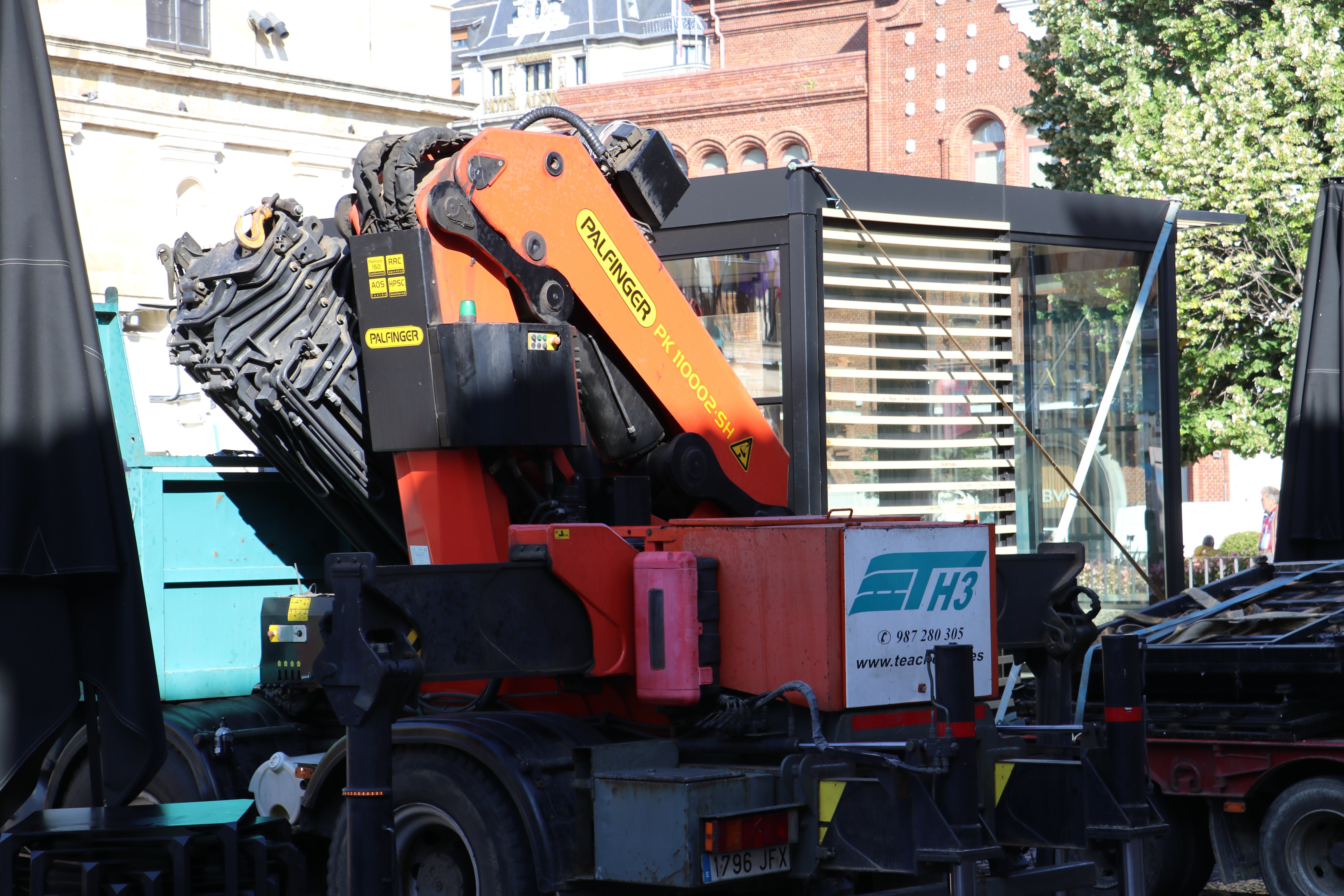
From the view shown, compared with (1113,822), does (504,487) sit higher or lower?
higher

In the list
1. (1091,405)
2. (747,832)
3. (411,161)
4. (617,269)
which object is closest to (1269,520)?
(1091,405)

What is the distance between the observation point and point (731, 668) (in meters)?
5.45

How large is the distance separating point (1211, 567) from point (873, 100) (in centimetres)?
2429

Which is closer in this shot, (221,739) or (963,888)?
(963,888)

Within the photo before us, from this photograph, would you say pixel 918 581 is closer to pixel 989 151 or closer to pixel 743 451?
pixel 743 451

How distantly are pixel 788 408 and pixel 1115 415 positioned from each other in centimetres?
305

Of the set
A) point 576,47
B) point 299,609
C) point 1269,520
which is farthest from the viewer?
point 576,47

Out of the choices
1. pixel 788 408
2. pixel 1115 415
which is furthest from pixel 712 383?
pixel 1115 415

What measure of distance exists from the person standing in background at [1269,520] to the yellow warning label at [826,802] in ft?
45.7

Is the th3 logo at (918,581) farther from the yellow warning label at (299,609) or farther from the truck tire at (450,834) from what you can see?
the yellow warning label at (299,609)

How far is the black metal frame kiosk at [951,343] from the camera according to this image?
9531 mm

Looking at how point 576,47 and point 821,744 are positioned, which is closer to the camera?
point 821,744

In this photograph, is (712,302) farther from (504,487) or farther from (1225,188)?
(1225,188)

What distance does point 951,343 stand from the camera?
34.2 feet
